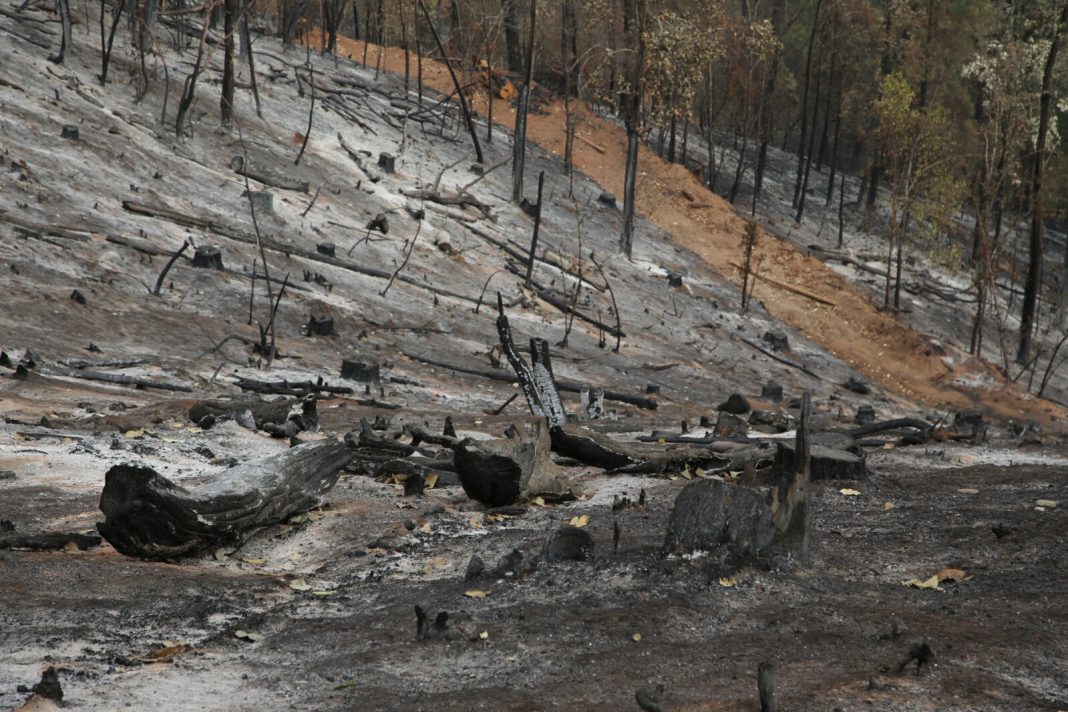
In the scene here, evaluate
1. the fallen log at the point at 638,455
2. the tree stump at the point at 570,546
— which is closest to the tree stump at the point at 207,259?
the fallen log at the point at 638,455

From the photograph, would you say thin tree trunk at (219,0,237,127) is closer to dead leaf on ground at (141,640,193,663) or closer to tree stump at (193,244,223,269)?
tree stump at (193,244,223,269)

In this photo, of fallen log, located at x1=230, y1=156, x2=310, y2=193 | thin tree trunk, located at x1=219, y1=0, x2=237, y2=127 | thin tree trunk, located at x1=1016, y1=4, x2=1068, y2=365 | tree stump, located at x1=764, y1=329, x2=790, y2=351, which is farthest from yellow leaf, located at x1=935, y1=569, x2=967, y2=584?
thin tree trunk, located at x1=1016, y1=4, x2=1068, y2=365

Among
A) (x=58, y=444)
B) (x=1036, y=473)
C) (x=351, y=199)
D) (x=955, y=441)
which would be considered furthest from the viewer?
(x=351, y=199)

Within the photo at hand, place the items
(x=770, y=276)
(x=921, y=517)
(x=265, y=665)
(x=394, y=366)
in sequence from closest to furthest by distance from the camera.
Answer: (x=265, y=665)
(x=921, y=517)
(x=394, y=366)
(x=770, y=276)

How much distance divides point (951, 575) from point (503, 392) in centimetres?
1110

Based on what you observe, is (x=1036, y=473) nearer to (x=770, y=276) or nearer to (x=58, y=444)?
(x=58, y=444)

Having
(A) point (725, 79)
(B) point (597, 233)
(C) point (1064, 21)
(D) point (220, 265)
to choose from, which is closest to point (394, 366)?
(D) point (220, 265)

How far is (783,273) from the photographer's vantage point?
3359 centimetres

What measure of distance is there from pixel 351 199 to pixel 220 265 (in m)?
→ 7.44

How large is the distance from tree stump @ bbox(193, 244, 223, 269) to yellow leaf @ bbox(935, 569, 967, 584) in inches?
588

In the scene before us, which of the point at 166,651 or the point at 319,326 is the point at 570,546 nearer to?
the point at 166,651

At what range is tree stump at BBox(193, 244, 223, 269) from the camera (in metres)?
18.4

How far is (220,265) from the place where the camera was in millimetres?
18547

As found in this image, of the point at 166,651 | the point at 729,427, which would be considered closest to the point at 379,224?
the point at 729,427
